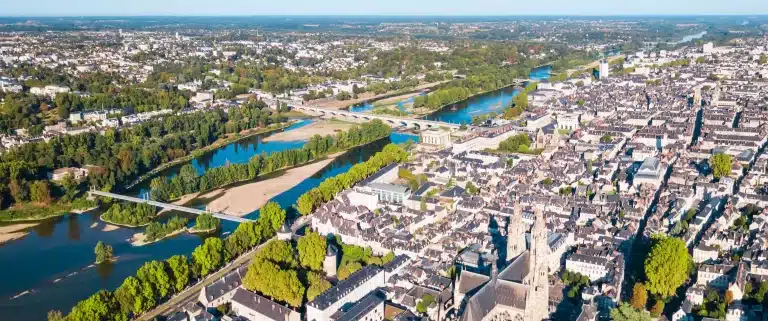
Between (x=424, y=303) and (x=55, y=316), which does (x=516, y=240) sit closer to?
(x=424, y=303)

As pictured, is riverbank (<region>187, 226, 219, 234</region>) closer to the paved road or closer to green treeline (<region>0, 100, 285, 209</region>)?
the paved road

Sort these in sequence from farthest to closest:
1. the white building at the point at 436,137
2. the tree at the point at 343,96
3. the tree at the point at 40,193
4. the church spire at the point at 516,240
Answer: the tree at the point at 343,96, the white building at the point at 436,137, the tree at the point at 40,193, the church spire at the point at 516,240

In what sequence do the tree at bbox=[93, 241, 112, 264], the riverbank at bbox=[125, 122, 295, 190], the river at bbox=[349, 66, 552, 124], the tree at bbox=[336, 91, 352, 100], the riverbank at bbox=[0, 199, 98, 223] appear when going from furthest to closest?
the tree at bbox=[336, 91, 352, 100] → the river at bbox=[349, 66, 552, 124] → the riverbank at bbox=[125, 122, 295, 190] → the riverbank at bbox=[0, 199, 98, 223] → the tree at bbox=[93, 241, 112, 264]

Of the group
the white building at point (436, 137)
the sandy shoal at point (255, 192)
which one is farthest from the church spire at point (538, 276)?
the white building at point (436, 137)

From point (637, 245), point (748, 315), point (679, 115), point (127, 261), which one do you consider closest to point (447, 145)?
point (679, 115)

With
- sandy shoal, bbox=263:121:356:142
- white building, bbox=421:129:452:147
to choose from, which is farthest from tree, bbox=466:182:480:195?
sandy shoal, bbox=263:121:356:142

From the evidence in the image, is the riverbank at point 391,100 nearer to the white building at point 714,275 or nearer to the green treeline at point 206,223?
the green treeline at point 206,223

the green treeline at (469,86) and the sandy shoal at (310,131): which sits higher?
the green treeline at (469,86)
